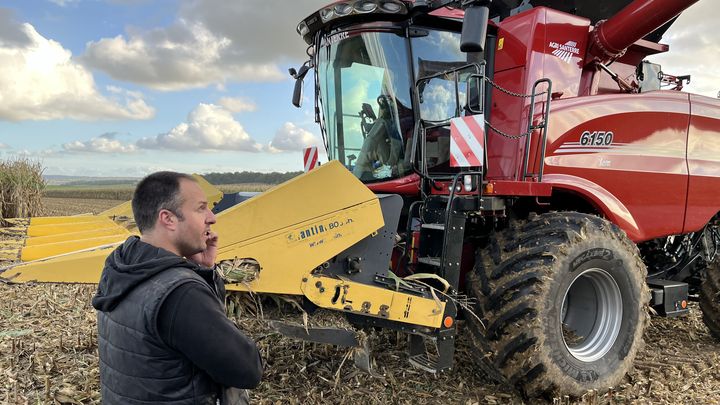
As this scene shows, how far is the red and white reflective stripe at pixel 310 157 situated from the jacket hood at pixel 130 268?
13.3 feet

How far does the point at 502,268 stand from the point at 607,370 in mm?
1071

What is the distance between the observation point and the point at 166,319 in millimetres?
1395

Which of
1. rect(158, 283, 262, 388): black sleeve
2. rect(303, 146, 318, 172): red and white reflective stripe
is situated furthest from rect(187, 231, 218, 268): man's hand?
rect(303, 146, 318, 172): red and white reflective stripe

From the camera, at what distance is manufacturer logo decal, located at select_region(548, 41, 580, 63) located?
3975 mm

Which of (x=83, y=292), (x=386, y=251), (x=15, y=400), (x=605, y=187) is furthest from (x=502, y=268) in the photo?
(x=83, y=292)

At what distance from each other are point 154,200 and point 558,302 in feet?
8.28

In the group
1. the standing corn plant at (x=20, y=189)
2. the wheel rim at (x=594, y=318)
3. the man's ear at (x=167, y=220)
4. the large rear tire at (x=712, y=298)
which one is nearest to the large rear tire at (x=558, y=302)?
the wheel rim at (x=594, y=318)

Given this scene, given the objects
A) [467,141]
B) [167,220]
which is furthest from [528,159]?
[167,220]

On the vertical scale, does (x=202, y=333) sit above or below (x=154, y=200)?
below

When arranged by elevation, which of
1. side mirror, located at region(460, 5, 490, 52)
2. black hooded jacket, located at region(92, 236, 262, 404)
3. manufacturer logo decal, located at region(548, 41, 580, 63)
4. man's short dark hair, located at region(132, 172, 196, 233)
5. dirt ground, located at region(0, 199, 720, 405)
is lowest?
dirt ground, located at region(0, 199, 720, 405)

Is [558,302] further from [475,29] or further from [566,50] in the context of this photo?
[566,50]

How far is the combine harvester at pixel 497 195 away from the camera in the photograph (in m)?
2.92

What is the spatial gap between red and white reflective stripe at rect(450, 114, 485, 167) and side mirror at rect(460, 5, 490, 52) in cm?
47

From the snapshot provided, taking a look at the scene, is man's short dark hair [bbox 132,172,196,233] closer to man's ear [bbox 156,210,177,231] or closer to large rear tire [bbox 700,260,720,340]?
man's ear [bbox 156,210,177,231]
